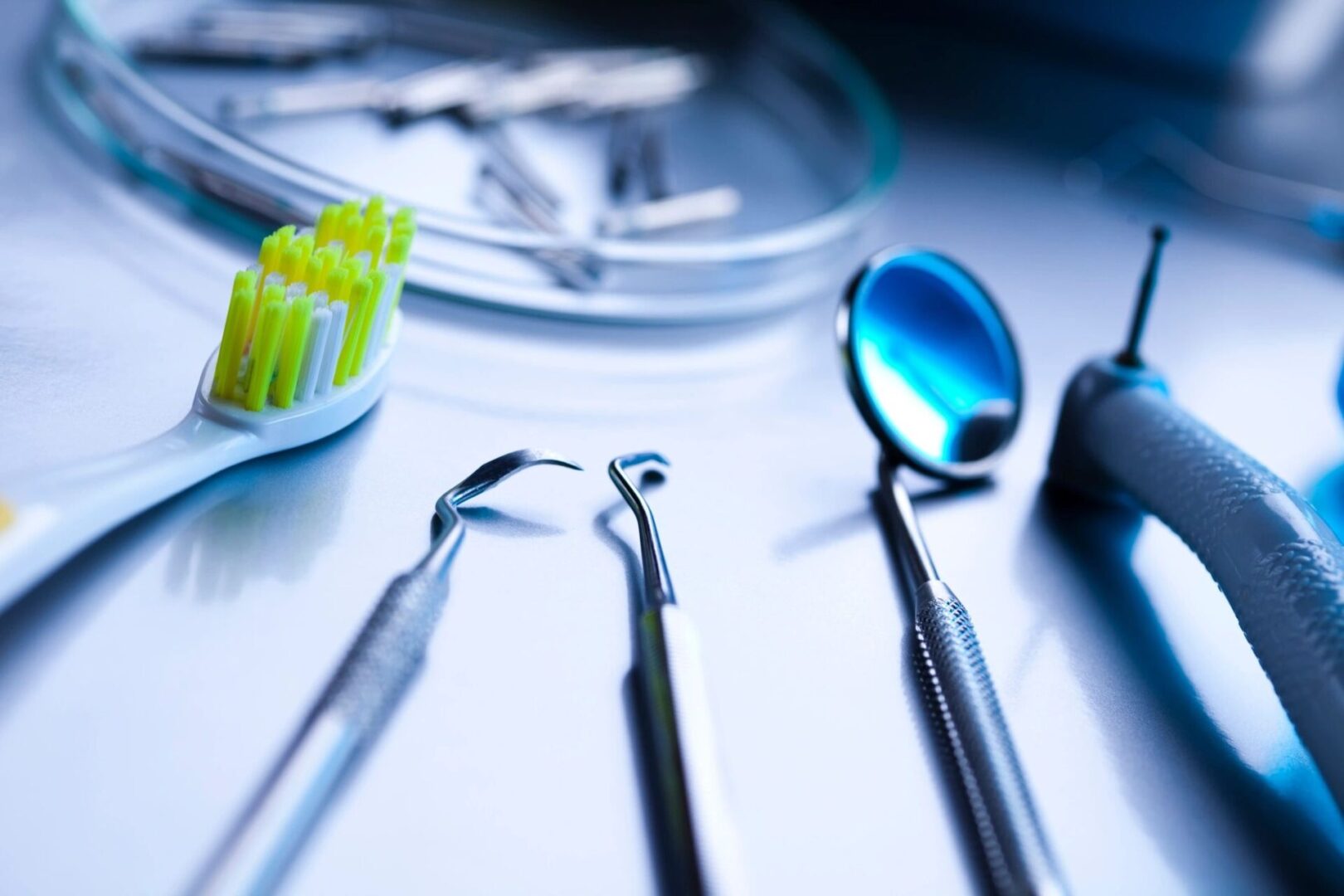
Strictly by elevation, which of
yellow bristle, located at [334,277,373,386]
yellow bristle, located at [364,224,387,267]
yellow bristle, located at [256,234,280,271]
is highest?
yellow bristle, located at [364,224,387,267]

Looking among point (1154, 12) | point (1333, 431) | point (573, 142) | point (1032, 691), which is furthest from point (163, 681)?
point (1154, 12)

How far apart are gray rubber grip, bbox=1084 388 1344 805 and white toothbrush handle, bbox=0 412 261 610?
367mm

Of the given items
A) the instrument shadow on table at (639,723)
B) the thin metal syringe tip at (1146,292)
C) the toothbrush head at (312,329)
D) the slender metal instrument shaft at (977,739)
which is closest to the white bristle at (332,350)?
the toothbrush head at (312,329)

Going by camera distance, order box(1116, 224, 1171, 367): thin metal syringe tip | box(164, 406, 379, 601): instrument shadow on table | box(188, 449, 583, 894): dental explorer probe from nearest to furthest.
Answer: box(188, 449, 583, 894): dental explorer probe → box(164, 406, 379, 601): instrument shadow on table → box(1116, 224, 1171, 367): thin metal syringe tip

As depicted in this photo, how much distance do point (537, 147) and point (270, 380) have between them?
0.38 meters

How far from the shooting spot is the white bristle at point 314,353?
1.46ft

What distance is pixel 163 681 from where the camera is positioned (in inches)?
14.8

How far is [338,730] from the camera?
35cm

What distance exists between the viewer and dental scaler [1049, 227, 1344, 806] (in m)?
0.40

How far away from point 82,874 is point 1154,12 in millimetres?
1096

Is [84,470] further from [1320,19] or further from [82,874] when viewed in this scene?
[1320,19]

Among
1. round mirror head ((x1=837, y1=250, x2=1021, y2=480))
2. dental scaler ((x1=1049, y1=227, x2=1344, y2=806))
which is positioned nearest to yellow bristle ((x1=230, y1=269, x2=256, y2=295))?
round mirror head ((x1=837, y1=250, x2=1021, y2=480))

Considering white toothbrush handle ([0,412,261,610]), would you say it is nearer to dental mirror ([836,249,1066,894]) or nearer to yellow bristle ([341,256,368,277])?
yellow bristle ([341,256,368,277])

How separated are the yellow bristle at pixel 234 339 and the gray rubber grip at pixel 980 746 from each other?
27 centimetres
